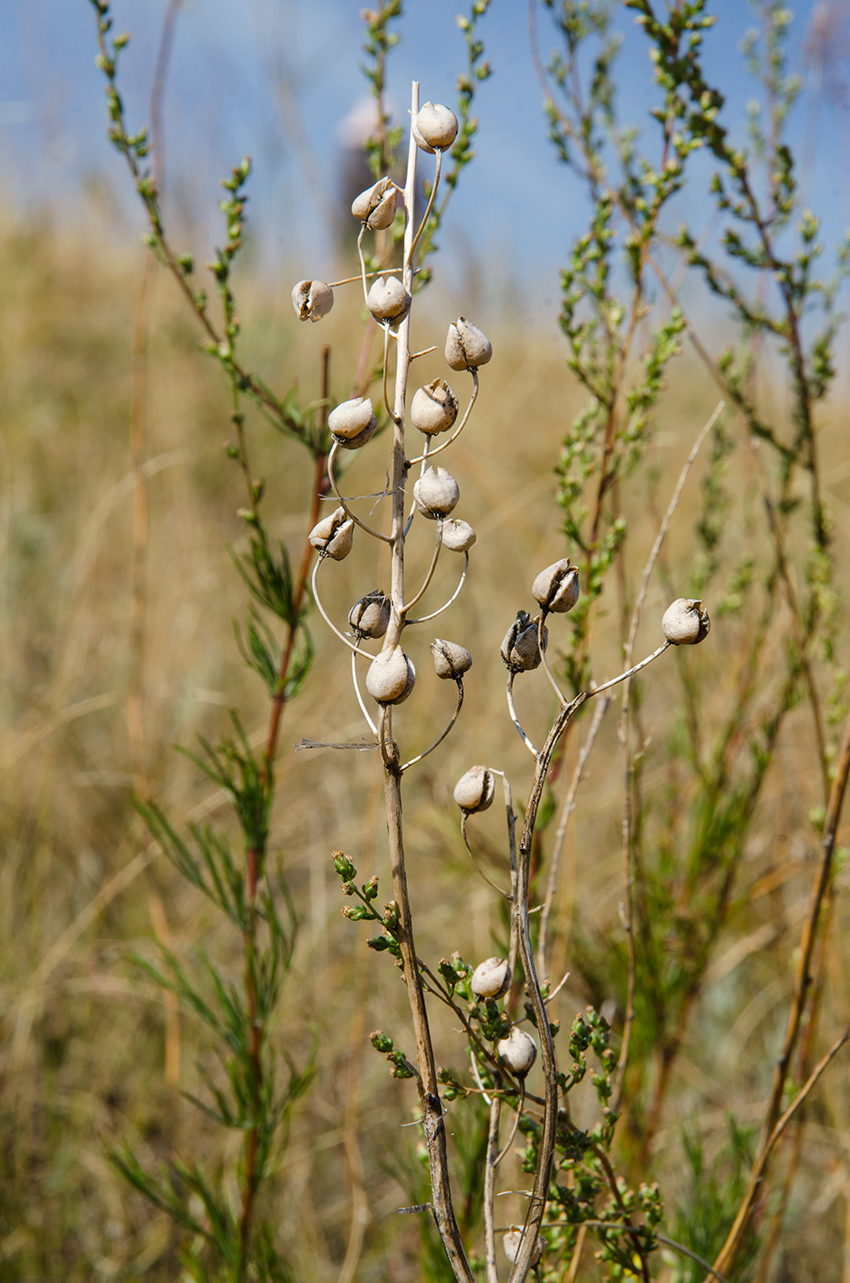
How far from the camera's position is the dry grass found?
1802mm

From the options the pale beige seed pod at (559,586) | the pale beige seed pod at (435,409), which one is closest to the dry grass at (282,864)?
the pale beige seed pod at (559,586)

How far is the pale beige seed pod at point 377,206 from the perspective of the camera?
61 cm

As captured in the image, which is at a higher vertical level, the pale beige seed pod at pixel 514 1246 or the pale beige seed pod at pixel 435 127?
the pale beige seed pod at pixel 435 127

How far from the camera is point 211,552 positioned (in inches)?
144

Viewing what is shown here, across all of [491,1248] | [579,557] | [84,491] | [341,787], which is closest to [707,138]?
[579,557]

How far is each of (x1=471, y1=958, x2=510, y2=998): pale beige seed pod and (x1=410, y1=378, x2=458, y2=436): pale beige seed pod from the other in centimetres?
37

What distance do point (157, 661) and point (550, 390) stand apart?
3.79 m

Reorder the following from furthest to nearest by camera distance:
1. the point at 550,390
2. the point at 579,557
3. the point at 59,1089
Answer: the point at 550,390
the point at 59,1089
the point at 579,557

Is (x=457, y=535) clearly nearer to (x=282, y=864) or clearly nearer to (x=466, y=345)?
(x=466, y=345)

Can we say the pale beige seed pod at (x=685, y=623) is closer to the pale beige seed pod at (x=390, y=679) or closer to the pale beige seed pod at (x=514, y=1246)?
the pale beige seed pod at (x=390, y=679)

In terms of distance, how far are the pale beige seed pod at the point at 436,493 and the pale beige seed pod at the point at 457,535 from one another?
0.02 metres

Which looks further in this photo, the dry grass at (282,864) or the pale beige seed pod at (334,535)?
the dry grass at (282,864)

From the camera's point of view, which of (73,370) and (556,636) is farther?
(73,370)

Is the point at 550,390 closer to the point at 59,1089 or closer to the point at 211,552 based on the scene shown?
the point at 211,552
